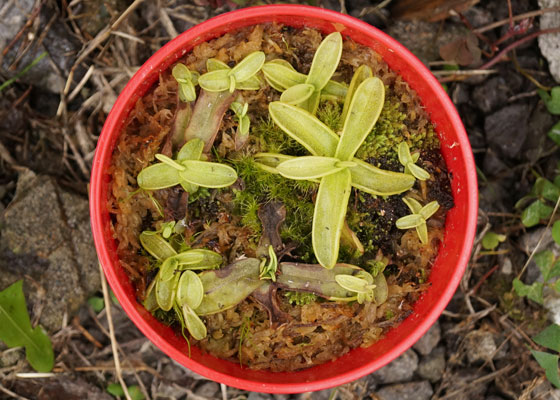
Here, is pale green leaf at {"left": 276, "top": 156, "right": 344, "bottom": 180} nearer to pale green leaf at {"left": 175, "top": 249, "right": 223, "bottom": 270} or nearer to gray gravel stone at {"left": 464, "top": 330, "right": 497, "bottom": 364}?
pale green leaf at {"left": 175, "top": 249, "right": 223, "bottom": 270}

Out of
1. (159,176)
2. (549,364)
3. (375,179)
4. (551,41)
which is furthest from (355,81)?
(549,364)

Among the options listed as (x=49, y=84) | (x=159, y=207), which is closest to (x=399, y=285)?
(x=159, y=207)

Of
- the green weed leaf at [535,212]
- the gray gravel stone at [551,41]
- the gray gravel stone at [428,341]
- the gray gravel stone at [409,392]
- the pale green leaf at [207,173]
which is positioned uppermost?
the pale green leaf at [207,173]

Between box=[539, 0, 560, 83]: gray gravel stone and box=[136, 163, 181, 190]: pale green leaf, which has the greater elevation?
box=[136, 163, 181, 190]: pale green leaf

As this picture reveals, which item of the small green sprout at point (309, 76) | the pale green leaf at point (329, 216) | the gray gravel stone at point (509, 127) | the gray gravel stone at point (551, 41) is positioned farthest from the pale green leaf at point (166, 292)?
the gray gravel stone at point (551, 41)

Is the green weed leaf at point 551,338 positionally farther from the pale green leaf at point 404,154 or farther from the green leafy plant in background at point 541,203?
the pale green leaf at point 404,154

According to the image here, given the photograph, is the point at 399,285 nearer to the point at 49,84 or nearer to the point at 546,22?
the point at 546,22

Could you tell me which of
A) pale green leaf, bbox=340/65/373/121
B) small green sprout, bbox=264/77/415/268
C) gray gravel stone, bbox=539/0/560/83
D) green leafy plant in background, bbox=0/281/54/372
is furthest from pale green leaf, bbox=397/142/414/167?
green leafy plant in background, bbox=0/281/54/372

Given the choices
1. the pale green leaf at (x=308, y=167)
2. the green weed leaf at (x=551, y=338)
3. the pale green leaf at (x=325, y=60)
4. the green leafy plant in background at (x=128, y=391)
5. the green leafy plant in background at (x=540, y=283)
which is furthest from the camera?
the green leafy plant in background at (x=128, y=391)
